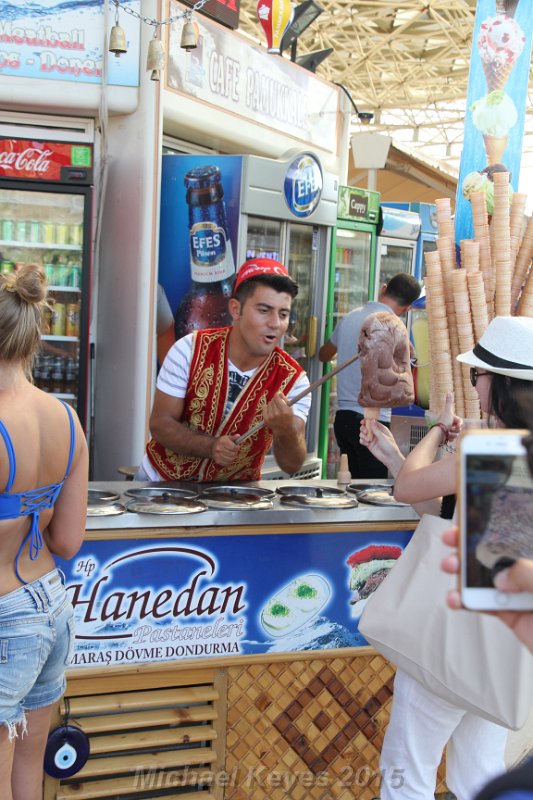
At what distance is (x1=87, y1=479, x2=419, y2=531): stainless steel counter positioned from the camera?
9.73 feet

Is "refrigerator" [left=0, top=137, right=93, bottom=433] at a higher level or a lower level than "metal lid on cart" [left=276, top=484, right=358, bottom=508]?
higher

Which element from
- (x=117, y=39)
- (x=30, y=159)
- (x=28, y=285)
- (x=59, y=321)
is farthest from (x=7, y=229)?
(x=28, y=285)

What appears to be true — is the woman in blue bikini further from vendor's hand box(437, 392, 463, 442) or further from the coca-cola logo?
the coca-cola logo

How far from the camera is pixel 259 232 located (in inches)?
285

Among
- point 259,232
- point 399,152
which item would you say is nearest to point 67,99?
point 259,232

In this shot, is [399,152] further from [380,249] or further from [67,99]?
[67,99]

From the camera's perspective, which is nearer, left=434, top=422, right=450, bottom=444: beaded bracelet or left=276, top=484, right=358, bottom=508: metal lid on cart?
left=434, top=422, right=450, bottom=444: beaded bracelet

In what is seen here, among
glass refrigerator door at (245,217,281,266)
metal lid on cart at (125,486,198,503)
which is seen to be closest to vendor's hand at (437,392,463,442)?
metal lid on cart at (125,486,198,503)

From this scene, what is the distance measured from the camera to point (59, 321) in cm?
622

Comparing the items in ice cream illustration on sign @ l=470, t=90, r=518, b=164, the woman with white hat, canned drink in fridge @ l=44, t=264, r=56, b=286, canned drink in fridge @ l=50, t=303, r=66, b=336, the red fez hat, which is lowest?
the woman with white hat

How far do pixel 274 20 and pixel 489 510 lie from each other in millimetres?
6898

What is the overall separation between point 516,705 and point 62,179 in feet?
15.8

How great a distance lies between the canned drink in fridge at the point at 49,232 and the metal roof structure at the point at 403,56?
25.1 ft

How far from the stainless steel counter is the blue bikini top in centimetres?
58
